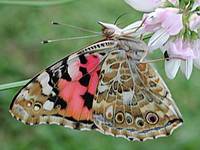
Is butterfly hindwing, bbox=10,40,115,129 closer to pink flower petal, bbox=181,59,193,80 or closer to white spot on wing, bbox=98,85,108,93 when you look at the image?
white spot on wing, bbox=98,85,108,93

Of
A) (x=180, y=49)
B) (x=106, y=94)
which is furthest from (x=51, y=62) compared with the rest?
(x=180, y=49)

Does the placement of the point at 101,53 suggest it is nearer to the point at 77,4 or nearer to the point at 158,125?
the point at 158,125

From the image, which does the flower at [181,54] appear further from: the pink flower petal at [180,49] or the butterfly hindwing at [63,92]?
the butterfly hindwing at [63,92]

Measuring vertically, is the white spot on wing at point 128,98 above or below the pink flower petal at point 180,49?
below

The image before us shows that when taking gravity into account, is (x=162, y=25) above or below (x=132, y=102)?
above

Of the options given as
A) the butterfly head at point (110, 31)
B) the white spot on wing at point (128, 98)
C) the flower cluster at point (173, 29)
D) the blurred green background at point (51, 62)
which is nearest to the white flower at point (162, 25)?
the flower cluster at point (173, 29)

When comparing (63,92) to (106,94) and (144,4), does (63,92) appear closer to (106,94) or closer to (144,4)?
(106,94)


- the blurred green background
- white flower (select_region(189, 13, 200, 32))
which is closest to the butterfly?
white flower (select_region(189, 13, 200, 32))
